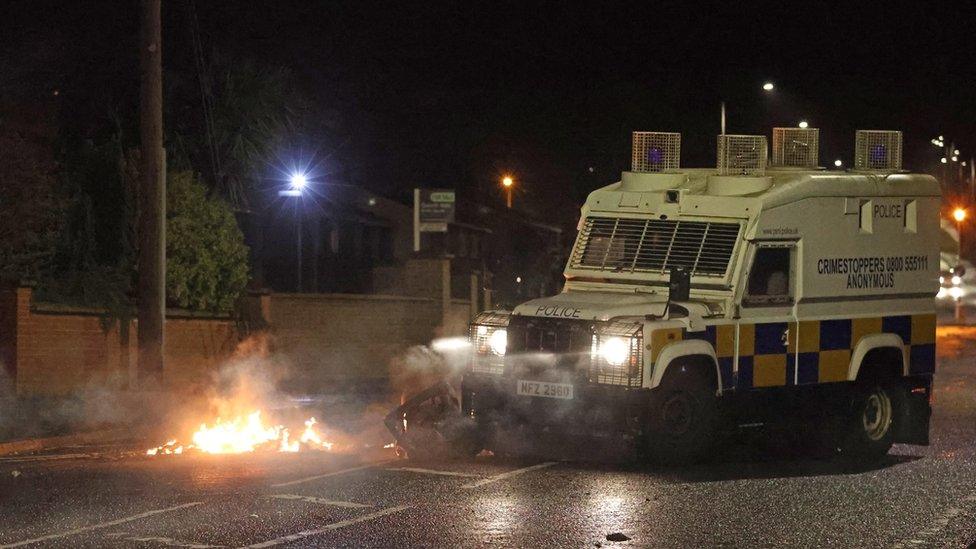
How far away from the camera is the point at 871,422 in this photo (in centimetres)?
1439

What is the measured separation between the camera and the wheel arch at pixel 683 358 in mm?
12367

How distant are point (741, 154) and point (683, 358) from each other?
2.51 meters

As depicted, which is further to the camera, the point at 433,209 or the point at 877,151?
the point at 433,209

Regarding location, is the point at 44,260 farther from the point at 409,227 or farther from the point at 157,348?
the point at 409,227

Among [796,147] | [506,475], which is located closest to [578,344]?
[506,475]

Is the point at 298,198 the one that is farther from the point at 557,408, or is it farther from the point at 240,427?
the point at 557,408

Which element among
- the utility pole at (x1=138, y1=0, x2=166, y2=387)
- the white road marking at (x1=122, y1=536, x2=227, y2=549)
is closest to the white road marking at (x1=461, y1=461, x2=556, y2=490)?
the white road marking at (x1=122, y1=536, x2=227, y2=549)

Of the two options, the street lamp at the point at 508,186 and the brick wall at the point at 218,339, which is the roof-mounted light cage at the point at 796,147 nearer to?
the brick wall at the point at 218,339

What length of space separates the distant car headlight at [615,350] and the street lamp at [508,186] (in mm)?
54233

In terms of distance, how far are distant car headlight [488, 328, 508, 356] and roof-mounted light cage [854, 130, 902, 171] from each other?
14.4 ft

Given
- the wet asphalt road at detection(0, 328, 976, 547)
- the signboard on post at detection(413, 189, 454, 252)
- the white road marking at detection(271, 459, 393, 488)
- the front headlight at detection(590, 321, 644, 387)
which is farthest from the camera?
the signboard on post at detection(413, 189, 454, 252)

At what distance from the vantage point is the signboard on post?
27.8 metres

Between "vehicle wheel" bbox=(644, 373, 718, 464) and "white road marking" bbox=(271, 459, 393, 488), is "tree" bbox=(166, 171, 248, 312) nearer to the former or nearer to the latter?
"white road marking" bbox=(271, 459, 393, 488)

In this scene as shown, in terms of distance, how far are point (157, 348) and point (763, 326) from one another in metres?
8.37
